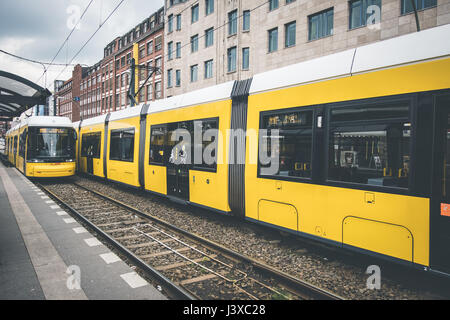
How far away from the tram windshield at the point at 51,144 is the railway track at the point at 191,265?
8356 mm

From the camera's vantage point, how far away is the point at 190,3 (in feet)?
110

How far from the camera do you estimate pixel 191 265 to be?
5.06 meters

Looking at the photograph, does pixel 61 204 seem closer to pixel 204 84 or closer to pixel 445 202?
pixel 445 202

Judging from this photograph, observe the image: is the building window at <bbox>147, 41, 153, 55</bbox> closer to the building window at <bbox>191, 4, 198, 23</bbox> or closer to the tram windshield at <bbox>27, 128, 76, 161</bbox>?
the building window at <bbox>191, 4, 198, 23</bbox>

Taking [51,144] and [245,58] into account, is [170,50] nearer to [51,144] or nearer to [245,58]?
[245,58]

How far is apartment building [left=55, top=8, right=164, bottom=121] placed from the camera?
131 ft

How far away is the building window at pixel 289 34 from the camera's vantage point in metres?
21.6

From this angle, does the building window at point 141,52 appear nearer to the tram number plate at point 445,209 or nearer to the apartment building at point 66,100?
the apartment building at point 66,100

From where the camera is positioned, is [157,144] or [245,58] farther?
[245,58]

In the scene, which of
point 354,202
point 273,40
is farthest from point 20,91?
point 273,40

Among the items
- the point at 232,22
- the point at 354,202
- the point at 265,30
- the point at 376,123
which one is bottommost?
the point at 354,202

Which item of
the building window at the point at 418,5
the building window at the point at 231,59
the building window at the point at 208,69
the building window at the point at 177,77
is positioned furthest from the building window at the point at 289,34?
the building window at the point at 177,77

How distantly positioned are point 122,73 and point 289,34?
34.9m
